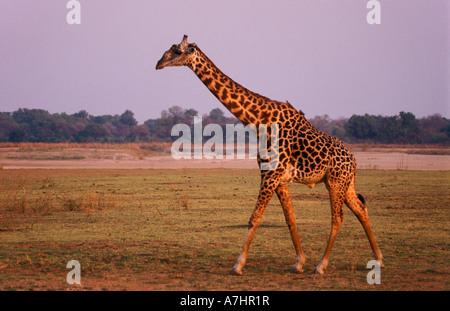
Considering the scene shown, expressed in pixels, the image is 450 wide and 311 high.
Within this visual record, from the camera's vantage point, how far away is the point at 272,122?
892cm

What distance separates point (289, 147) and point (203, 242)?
3.35 m

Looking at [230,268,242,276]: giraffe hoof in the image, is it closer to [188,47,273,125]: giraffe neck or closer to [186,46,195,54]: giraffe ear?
[188,47,273,125]: giraffe neck

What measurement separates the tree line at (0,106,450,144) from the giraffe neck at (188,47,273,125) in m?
63.4

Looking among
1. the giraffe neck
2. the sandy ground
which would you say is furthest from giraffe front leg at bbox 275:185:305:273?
the sandy ground

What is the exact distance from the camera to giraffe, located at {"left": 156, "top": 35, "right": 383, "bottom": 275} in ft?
28.7

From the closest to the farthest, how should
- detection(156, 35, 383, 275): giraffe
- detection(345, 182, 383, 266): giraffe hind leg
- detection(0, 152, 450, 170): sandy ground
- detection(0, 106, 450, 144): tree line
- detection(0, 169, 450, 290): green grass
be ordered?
detection(0, 169, 450, 290): green grass → detection(156, 35, 383, 275): giraffe → detection(345, 182, 383, 266): giraffe hind leg → detection(0, 152, 450, 170): sandy ground → detection(0, 106, 450, 144): tree line

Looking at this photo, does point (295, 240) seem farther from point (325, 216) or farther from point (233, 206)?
point (233, 206)

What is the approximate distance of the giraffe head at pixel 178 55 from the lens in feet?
28.3

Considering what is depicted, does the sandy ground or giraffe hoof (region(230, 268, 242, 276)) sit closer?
giraffe hoof (region(230, 268, 242, 276))

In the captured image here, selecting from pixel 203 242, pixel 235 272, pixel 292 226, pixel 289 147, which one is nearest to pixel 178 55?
pixel 289 147

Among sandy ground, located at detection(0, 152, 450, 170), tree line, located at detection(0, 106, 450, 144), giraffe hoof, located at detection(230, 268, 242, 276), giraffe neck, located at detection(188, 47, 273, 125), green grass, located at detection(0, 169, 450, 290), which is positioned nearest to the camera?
green grass, located at detection(0, 169, 450, 290)

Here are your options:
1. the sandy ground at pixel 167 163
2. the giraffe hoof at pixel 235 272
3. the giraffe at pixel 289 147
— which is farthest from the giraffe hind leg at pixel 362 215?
the sandy ground at pixel 167 163
